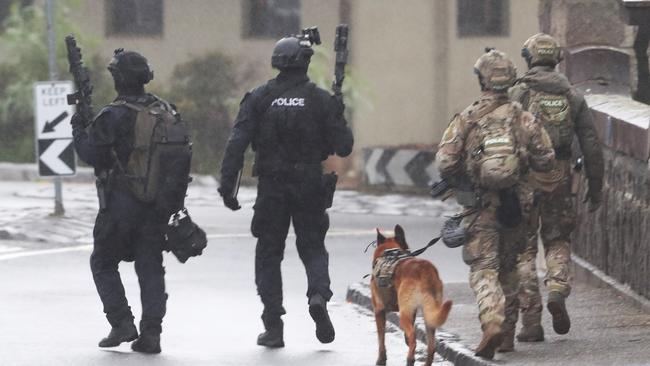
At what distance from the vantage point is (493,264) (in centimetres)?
1105

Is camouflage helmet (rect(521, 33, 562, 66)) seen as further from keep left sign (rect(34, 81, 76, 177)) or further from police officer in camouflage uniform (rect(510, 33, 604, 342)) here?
keep left sign (rect(34, 81, 76, 177))

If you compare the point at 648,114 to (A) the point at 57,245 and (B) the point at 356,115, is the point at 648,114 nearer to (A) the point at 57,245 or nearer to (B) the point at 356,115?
(A) the point at 57,245

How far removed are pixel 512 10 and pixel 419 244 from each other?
15184 millimetres

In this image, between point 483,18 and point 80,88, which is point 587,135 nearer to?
point 80,88

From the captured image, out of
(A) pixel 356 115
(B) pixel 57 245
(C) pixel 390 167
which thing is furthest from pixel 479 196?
(A) pixel 356 115

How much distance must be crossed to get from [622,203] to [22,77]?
66.0 feet

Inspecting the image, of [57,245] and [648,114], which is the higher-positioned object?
[648,114]

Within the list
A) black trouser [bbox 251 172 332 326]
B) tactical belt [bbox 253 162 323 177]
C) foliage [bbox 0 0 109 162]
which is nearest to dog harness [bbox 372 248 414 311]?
black trouser [bbox 251 172 332 326]

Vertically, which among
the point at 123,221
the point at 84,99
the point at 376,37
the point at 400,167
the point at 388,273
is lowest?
the point at 400,167

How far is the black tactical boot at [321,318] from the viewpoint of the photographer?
465 inches

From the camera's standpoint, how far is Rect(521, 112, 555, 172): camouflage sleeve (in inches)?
435

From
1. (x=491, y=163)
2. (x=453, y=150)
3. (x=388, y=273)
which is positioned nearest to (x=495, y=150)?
(x=491, y=163)

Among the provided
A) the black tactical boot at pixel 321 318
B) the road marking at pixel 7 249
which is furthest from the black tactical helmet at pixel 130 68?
the road marking at pixel 7 249

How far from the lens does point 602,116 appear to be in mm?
14766
